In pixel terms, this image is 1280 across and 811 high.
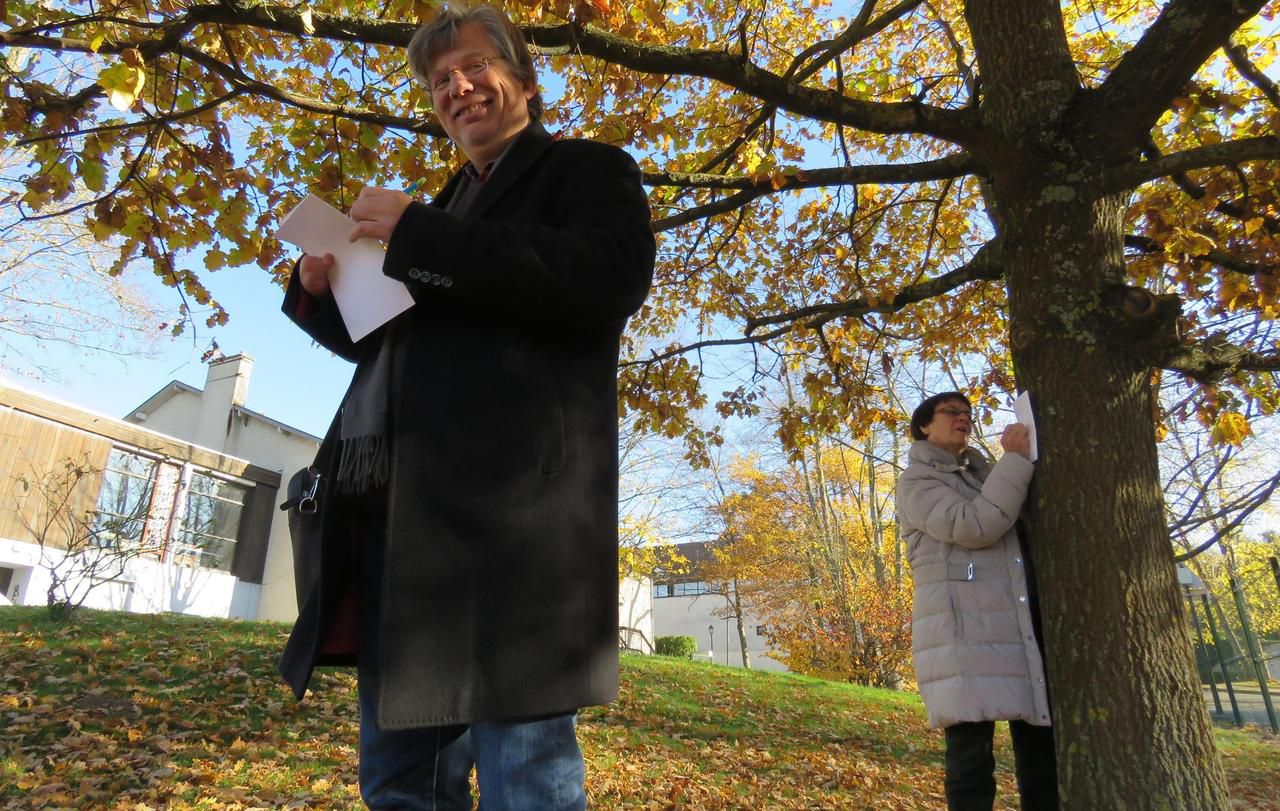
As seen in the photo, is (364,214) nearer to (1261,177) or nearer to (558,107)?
(558,107)

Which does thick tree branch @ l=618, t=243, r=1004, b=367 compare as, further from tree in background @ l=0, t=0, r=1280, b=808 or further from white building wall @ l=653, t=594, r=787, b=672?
white building wall @ l=653, t=594, r=787, b=672

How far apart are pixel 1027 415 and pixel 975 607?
844 millimetres

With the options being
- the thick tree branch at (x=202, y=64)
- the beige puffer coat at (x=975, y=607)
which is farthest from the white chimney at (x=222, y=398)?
the beige puffer coat at (x=975, y=607)

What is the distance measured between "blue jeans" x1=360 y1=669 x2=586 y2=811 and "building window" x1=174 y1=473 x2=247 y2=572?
788 inches

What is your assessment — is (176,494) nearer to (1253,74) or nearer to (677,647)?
(677,647)

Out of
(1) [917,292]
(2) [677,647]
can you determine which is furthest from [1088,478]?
(2) [677,647]

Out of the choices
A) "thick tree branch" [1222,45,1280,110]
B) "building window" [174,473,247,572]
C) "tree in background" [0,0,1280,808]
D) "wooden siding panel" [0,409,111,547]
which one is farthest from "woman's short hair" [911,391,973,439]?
"building window" [174,473,247,572]

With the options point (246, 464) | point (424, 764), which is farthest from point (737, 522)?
point (424, 764)

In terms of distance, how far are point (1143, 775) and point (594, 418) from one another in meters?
2.63

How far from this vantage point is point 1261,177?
17.5ft

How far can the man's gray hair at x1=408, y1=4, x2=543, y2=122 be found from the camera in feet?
5.71

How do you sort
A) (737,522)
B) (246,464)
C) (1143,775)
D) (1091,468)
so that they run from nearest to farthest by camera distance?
(1143,775) → (1091,468) → (246,464) → (737,522)

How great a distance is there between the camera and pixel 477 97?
170cm

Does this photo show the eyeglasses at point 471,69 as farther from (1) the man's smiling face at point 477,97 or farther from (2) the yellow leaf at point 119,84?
(2) the yellow leaf at point 119,84
